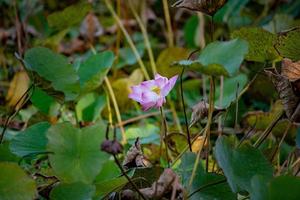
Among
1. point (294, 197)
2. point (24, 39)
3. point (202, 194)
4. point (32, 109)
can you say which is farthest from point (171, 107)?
point (294, 197)

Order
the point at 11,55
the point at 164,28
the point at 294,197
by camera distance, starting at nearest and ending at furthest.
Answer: the point at 294,197
the point at 11,55
the point at 164,28

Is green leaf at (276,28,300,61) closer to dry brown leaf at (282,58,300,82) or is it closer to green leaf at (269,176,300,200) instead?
dry brown leaf at (282,58,300,82)

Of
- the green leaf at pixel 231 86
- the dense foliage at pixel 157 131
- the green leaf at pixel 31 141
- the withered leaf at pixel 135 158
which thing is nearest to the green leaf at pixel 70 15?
the dense foliage at pixel 157 131

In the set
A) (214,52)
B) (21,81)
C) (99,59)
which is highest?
(214,52)

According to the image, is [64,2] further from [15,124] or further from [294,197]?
[294,197]

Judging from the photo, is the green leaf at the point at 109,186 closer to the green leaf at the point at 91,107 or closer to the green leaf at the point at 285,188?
the green leaf at the point at 285,188

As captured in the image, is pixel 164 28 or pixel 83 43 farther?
pixel 164 28

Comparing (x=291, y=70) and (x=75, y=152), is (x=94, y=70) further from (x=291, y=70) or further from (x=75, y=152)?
(x=291, y=70)

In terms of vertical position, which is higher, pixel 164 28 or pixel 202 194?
pixel 202 194
